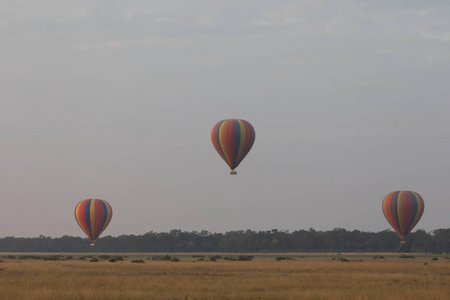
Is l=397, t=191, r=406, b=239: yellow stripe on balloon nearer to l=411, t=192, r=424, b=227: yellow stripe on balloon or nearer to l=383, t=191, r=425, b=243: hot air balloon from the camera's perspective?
l=383, t=191, r=425, b=243: hot air balloon

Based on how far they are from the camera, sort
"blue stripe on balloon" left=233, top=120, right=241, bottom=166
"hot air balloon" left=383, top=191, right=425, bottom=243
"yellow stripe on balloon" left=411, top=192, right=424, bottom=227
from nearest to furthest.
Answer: "blue stripe on balloon" left=233, top=120, right=241, bottom=166, "hot air balloon" left=383, top=191, right=425, bottom=243, "yellow stripe on balloon" left=411, top=192, right=424, bottom=227

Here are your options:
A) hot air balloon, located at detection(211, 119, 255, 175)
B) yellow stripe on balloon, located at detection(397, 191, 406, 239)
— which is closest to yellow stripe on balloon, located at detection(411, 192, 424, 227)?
yellow stripe on balloon, located at detection(397, 191, 406, 239)

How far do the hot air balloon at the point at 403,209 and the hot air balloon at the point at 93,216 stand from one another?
44809mm

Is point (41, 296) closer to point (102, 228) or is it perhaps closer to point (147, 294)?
point (147, 294)

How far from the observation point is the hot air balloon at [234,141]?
3302 inches

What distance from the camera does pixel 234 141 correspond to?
8375 cm

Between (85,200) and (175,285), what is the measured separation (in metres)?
76.4

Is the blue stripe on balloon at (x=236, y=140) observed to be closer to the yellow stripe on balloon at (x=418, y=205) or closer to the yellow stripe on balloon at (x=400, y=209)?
the yellow stripe on balloon at (x=400, y=209)

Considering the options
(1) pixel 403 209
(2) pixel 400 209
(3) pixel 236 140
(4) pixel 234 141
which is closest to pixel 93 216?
(4) pixel 234 141

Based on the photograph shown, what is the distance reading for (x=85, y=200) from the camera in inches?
4587

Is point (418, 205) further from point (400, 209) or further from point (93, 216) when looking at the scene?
point (93, 216)

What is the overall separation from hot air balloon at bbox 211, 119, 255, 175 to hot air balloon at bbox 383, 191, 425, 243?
32189mm

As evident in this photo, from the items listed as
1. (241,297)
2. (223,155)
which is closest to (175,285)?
(241,297)

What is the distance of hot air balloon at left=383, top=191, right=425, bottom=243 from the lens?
105688 millimetres
